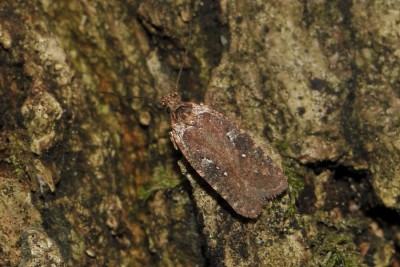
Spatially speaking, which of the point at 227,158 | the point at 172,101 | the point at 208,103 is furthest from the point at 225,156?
the point at 172,101

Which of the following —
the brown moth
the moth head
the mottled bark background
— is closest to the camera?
the brown moth

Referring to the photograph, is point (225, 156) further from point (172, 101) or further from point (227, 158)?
point (172, 101)

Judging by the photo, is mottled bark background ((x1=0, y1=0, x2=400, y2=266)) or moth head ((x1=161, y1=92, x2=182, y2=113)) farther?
moth head ((x1=161, y1=92, x2=182, y2=113))

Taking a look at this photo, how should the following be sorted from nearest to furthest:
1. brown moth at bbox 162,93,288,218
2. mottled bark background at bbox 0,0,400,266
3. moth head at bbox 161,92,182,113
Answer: brown moth at bbox 162,93,288,218
mottled bark background at bbox 0,0,400,266
moth head at bbox 161,92,182,113

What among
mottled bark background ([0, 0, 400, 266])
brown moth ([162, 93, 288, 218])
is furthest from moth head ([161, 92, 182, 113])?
mottled bark background ([0, 0, 400, 266])

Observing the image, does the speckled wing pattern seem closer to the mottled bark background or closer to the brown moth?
the brown moth
